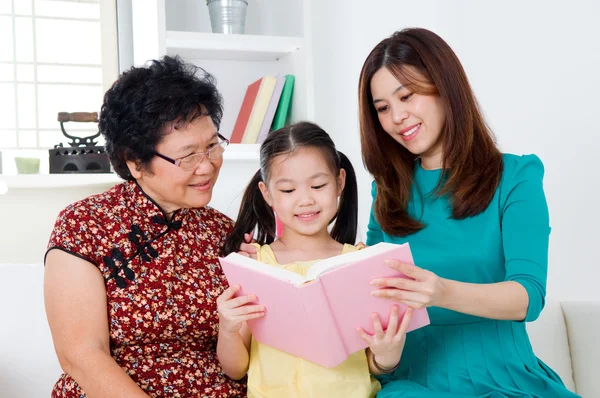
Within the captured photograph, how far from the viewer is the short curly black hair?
1.65 metres

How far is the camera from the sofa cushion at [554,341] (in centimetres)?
209

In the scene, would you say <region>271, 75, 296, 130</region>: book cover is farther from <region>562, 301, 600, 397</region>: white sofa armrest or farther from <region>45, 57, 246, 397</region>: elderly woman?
<region>562, 301, 600, 397</region>: white sofa armrest

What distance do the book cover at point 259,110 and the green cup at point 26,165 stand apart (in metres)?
0.88

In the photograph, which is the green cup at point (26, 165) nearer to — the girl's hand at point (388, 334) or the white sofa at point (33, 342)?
the white sofa at point (33, 342)

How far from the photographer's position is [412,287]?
1.25 meters

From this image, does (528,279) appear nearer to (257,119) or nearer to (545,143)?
(545,143)

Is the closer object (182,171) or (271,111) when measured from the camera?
(182,171)

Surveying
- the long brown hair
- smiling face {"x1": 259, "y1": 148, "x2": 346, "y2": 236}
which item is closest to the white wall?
the long brown hair

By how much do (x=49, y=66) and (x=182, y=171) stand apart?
1.63 meters

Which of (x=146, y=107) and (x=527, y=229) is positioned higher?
(x=146, y=107)

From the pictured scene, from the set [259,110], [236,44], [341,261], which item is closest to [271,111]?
[259,110]

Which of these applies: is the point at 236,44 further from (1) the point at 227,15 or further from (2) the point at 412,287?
(2) the point at 412,287

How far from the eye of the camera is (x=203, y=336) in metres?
1.67

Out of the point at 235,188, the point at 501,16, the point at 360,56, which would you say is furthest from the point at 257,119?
the point at 501,16
